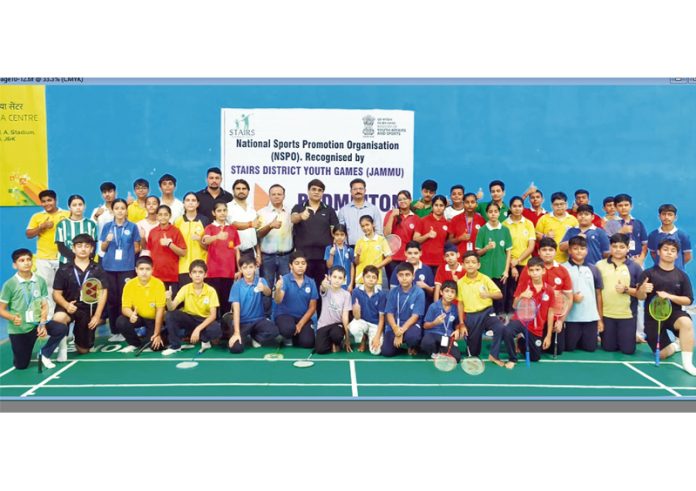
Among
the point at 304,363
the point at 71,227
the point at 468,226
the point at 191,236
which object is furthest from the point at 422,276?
the point at 71,227

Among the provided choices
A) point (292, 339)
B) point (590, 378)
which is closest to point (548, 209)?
point (590, 378)

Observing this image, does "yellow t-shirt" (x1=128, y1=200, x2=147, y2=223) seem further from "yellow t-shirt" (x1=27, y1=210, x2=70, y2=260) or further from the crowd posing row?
"yellow t-shirt" (x1=27, y1=210, x2=70, y2=260)

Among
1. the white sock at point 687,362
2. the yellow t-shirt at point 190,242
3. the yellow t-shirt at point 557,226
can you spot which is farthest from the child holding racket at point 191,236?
the white sock at point 687,362

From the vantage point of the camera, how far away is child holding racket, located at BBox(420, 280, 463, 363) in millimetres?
8078

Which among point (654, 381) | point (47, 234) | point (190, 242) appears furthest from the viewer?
point (190, 242)

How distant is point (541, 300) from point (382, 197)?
7.89 ft

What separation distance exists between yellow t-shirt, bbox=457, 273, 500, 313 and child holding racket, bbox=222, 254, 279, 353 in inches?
96.7

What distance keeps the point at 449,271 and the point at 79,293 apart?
186 inches

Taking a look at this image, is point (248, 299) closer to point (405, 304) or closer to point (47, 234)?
point (405, 304)

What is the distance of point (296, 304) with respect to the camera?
28.3 feet

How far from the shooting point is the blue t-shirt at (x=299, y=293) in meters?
8.61

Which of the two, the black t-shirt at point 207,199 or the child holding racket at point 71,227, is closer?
the child holding racket at point 71,227

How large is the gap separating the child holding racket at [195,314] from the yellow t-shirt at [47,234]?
1.57 metres

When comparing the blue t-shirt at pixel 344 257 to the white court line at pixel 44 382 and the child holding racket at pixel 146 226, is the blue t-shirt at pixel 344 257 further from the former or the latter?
the white court line at pixel 44 382
